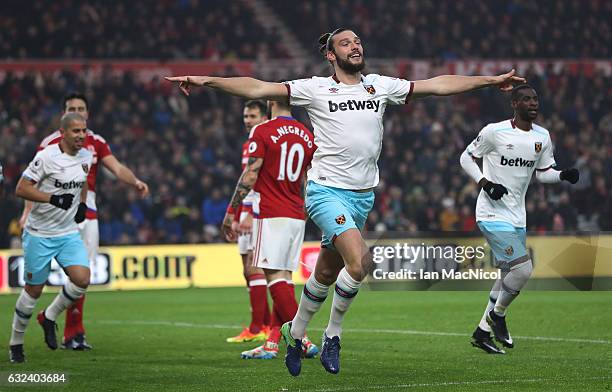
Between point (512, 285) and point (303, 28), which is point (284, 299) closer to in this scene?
point (512, 285)

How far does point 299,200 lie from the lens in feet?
35.6

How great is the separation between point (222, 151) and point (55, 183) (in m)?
16.2

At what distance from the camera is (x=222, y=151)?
88.3ft

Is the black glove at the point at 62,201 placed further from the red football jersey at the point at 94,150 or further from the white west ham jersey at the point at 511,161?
the white west ham jersey at the point at 511,161

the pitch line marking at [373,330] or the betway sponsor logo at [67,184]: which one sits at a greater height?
the betway sponsor logo at [67,184]

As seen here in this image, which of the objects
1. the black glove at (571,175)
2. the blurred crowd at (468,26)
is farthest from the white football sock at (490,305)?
the blurred crowd at (468,26)

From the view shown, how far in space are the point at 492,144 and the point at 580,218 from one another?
45.3 feet

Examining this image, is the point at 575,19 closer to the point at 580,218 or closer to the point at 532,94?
the point at 580,218

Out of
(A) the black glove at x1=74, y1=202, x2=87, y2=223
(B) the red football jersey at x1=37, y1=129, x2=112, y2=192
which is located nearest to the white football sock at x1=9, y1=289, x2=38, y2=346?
(A) the black glove at x1=74, y1=202, x2=87, y2=223

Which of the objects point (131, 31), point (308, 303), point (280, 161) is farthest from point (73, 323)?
point (131, 31)

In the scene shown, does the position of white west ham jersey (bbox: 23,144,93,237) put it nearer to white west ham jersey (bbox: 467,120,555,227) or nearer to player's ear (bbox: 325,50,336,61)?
player's ear (bbox: 325,50,336,61)

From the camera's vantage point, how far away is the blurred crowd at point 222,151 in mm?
24422

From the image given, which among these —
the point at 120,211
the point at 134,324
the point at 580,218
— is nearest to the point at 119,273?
the point at 120,211

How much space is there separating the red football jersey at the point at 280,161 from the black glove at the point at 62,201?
1772 mm
